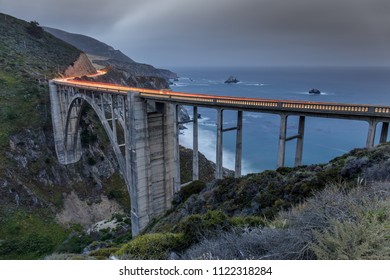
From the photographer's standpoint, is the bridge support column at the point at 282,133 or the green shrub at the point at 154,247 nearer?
the green shrub at the point at 154,247

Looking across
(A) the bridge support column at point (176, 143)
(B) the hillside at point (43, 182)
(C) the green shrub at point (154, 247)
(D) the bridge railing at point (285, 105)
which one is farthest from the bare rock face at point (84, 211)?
(C) the green shrub at point (154, 247)

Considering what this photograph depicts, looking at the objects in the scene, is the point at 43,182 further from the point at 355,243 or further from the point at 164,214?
the point at 355,243

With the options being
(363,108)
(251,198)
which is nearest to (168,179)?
(251,198)

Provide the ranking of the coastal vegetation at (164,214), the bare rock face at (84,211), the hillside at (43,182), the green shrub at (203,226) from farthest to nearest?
the bare rock face at (84,211) → the hillside at (43,182) → the green shrub at (203,226) → the coastal vegetation at (164,214)

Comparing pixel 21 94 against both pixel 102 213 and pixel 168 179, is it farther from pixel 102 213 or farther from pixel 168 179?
pixel 168 179

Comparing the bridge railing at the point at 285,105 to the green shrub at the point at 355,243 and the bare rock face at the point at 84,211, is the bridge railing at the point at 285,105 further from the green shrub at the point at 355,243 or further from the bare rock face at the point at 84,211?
the bare rock face at the point at 84,211

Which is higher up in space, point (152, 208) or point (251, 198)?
point (251, 198)
